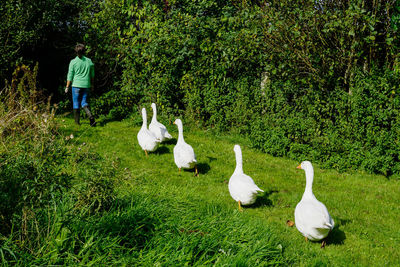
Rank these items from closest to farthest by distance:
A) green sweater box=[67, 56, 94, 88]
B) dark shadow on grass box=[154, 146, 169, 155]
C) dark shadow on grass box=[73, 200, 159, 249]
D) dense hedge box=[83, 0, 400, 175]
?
dark shadow on grass box=[73, 200, 159, 249] → dense hedge box=[83, 0, 400, 175] → dark shadow on grass box=[154, 146, 169, 155] → green sweater box=[67, 56, 94, 88]

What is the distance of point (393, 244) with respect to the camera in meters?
4.16

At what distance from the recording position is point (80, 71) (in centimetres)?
923

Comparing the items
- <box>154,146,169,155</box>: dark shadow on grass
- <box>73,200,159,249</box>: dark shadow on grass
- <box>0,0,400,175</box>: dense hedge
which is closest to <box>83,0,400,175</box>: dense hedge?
<box>0,0,400,175</box>: dense hedge

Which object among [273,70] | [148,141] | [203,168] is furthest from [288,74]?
[148,141]

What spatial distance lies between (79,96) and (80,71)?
719 millimetres

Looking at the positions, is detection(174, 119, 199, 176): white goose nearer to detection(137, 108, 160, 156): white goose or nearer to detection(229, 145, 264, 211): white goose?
detection(137, 108, 160, 156): white goose

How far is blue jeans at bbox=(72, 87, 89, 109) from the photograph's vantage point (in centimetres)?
941

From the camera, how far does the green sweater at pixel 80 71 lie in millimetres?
9219

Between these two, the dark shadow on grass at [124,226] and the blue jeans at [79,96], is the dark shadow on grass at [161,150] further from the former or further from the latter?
the dark shadow on grass at [124,226]

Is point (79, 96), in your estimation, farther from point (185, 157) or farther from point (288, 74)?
point (288, 74)

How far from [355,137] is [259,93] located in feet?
8.41

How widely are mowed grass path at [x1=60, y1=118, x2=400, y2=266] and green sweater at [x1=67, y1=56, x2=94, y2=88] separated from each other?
1.53m

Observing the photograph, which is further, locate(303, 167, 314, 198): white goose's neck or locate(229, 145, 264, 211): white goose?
locate(229, 145, 264, 211): white goose

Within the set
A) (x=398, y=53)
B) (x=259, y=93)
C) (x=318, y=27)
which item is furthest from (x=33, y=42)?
(x=398, y=53)
